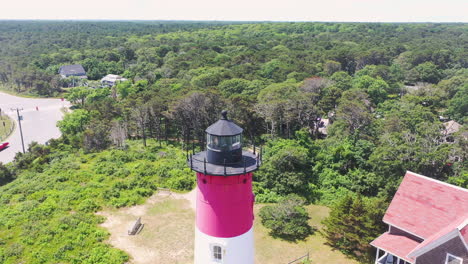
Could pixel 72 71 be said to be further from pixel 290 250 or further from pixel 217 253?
pixel 217 253

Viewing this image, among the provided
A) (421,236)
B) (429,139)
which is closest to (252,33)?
(429,139)

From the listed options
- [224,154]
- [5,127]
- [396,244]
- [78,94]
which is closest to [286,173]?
[396,244]

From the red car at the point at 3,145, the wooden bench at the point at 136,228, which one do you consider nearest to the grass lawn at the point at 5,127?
the red car at the point at 3,145

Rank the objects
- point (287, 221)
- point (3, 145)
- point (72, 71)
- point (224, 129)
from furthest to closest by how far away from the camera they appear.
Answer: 1. point (72, 71)
2. point (3, 145)
3. point (287, 221)
4. point (224, 129)

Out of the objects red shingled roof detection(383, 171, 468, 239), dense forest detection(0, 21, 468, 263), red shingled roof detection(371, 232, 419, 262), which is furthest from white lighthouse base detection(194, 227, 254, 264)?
dense forest detection(0, 21, 468, 263)

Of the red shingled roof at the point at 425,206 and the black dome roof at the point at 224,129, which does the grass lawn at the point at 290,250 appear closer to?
the red shingled roof at the point at 425,206

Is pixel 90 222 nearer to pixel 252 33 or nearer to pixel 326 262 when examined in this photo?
pixel 326 262

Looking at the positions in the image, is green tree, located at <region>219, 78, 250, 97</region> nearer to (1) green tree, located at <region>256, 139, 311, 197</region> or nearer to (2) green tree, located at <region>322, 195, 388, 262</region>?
(1) green tree, located at <region>256, 139, 311, 197</region>
